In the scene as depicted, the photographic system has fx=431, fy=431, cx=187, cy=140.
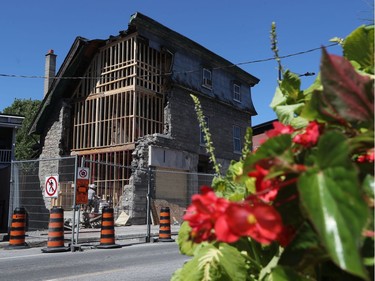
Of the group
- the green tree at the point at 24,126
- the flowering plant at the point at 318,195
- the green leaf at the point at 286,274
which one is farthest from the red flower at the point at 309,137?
the green tree at the point at 24,126

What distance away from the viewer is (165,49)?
22.0m

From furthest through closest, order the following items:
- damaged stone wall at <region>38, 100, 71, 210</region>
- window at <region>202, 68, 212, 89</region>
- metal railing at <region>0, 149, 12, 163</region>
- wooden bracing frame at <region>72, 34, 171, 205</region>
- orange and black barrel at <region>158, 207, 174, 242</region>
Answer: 1. window at <region>202, 68, 212, 89</region>
2. damaged stone wall at <region>38, 100, 71, 210</region>
3. wooden bracing frame at <region>72, 34, 171, 205</region>
4. metal railing at <region>0, 149, 12, 163</region>
5. orange and black barrel at <region>158, 207, 174, 242</region>

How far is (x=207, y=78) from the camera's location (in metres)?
24.9

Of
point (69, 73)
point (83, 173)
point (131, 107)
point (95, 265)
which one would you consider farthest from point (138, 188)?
point (95, 265)

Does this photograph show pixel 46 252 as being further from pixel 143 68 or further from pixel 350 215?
pixel 143 68

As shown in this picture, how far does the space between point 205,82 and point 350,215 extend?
24.3 meters

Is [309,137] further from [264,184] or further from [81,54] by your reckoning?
[81,54]

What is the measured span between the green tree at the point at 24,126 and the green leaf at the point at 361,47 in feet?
112

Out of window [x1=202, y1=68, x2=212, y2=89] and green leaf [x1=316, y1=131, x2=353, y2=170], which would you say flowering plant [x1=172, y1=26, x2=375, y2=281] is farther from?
window [x1=202, y1=68, x2=212, y2=89]

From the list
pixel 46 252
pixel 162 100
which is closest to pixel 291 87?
pixel 46 252

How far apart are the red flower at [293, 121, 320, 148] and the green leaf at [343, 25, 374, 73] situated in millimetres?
318

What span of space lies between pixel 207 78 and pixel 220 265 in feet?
79.0

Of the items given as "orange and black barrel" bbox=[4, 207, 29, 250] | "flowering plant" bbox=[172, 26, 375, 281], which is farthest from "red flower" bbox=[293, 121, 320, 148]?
"orange and black barrel" bbox=[4, 207, 29, 250]

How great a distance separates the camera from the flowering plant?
599 millimetres
